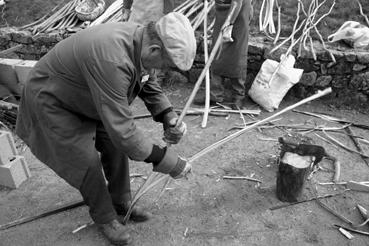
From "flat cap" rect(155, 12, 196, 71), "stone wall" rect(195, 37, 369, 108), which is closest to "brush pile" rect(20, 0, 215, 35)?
"stone wall" rect(195, 37, 369, 108)

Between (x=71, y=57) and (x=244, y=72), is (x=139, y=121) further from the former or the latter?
(x=71, y=57)

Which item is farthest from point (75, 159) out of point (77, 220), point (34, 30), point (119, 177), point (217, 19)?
point (34, 30)

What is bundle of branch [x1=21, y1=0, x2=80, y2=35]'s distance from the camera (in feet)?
18.7

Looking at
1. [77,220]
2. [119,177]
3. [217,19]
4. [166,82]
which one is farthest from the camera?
[166,82]

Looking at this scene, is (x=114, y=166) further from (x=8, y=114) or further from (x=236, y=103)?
(x=236, y=103)

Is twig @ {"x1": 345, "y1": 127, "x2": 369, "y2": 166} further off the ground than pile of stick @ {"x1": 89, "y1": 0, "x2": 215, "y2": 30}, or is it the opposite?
pile of stick @ {"x1": 89, "y1": 0, "x2": 215, "y2": 30}

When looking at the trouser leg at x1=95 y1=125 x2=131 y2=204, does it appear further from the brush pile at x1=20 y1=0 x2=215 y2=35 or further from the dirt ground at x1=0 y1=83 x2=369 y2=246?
the brush pile at x1=20 y1=0 x2=215 y2=35

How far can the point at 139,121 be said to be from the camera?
455 cm

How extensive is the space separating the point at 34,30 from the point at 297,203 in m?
4.63

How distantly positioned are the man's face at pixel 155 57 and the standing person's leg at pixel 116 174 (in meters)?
0.74

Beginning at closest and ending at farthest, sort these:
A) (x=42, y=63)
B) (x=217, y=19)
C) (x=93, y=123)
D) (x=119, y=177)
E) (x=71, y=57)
A: (x=71, y=57) → (x=42, y=63) → (x=93, y=123) → (x=119, y=177) → (x=217, y=19)

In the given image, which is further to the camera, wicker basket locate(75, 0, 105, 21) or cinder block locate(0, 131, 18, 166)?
wicker basket locate(75, 0, 105, 21)

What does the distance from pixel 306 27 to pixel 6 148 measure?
3.90 metres

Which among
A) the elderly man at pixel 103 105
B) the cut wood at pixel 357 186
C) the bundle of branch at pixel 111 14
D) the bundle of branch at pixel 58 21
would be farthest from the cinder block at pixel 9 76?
the cut wood at pixel 357 186
